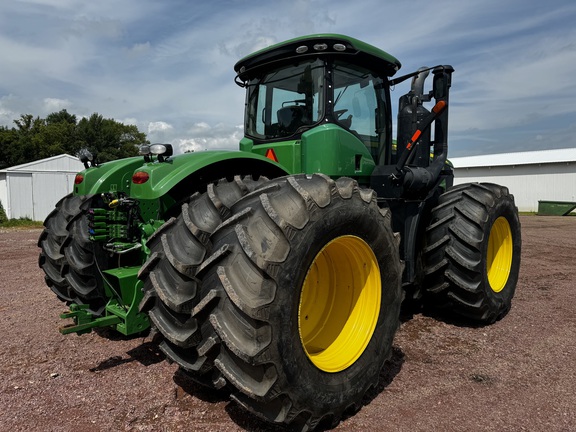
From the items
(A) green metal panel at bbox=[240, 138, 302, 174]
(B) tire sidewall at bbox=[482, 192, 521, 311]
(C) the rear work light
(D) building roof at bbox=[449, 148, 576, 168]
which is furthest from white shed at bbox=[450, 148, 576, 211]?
(C) the rear work light

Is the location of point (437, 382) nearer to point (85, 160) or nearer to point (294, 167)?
point (294, 167)

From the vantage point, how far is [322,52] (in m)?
3.85

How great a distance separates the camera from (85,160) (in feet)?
13.2

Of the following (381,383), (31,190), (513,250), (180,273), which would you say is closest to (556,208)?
(513,250)

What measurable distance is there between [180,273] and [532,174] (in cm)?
3325

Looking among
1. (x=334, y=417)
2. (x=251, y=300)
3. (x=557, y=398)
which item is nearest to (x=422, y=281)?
(x=557, y=398)

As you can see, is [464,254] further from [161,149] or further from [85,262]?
[85,262]

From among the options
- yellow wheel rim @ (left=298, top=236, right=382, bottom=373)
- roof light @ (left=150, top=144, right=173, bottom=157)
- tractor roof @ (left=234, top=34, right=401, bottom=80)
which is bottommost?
yellow wheel rim @ (left=298, top=236, right=382, bottom=373)

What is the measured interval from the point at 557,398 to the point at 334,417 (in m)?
1.60

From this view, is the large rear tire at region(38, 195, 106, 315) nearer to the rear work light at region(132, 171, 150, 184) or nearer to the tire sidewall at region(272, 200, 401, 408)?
the rear work light at region(132, 171, 150, 184)

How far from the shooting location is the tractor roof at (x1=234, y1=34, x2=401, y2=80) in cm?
381

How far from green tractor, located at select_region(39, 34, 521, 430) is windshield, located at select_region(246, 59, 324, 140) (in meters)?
0.02

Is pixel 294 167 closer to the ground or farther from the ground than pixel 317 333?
farther from the ground

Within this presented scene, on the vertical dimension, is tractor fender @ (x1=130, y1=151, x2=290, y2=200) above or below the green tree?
below
